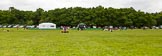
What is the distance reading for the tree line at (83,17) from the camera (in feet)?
478

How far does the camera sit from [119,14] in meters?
150

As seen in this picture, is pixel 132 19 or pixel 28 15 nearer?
pixel 132 19

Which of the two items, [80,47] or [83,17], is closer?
[80,47]

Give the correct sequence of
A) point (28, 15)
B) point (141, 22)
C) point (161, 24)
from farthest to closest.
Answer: point (161, 24) < point (28, 15) < point (141, 22)

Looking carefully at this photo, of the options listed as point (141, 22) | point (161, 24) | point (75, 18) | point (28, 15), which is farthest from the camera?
point (161, 24)

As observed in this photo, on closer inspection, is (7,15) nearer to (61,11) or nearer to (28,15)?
(28,15)

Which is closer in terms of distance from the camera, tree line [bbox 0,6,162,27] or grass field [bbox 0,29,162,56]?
grass field [bbox 0,29,162,56]

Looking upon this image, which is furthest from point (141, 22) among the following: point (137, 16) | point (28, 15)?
point (28, 15)

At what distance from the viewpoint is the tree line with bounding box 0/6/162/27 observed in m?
146

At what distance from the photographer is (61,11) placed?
15325 centimetres

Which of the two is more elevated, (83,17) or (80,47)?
(83,17)

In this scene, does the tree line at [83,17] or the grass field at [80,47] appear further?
the tree line at [83,17]

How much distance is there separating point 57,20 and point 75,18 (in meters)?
7.36

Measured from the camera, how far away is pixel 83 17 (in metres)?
147
